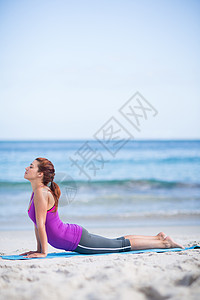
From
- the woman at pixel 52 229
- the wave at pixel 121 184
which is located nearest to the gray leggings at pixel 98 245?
the woman at pixel 52 229

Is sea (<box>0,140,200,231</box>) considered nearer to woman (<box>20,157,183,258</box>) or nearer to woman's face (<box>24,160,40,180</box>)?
woman (<box>20,157,183,258</box>)

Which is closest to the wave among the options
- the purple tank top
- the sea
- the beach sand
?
the sea

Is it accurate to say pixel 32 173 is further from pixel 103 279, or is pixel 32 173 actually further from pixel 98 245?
pixel 103 279

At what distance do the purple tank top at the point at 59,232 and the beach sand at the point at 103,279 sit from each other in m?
0.25

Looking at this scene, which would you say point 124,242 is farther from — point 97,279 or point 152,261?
point 97,279

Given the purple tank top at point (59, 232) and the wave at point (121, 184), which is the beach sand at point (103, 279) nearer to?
the purple tank top at point (59, 232)

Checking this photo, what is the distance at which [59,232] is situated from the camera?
3.31 metres

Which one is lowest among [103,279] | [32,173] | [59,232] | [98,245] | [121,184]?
[103,279]

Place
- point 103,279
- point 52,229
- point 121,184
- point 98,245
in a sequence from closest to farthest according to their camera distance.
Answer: point 103,279 < point 52,229 < point 98,245 < point 121,184

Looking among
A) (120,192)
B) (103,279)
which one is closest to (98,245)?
(103,279)

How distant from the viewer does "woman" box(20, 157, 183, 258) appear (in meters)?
3.20

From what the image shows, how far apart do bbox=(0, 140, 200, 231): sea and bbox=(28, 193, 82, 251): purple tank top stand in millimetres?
2205

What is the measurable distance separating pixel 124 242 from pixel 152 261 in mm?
654

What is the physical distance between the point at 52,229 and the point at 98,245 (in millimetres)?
518
